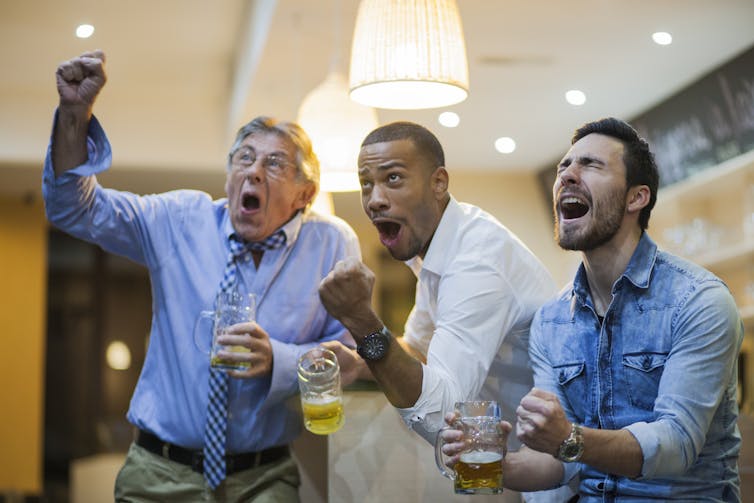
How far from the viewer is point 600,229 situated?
207cm

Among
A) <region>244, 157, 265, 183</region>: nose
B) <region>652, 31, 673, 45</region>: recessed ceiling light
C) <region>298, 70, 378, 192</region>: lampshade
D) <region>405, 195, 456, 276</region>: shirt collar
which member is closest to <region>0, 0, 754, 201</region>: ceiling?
<region>652, 31, 673, 45</region>: recessed ceiling light

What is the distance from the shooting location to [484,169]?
8.08 meters

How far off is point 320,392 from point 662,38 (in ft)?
12.0

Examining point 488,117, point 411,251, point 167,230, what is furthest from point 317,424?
point 488,117

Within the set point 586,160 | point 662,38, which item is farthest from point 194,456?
point 662,38

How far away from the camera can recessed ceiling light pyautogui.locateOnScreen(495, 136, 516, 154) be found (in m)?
7.10

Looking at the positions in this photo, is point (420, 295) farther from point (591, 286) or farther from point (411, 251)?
point (591, 286)

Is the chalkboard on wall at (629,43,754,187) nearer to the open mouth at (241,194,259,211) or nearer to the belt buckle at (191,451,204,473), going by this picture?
the open mouth at (241,194,259,211)

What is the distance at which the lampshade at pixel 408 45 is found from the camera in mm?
3180

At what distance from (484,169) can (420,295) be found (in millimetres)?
5596

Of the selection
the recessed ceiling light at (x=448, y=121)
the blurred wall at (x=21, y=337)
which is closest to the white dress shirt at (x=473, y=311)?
the recessed ceiling light at (x=448, y=121)

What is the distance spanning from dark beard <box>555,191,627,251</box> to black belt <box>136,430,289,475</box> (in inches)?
35.2

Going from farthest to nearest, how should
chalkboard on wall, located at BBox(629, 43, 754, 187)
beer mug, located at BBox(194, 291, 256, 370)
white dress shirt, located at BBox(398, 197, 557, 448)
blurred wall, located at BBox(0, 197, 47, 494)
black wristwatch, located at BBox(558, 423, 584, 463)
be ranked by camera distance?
blurred wall, located at BBox(0, 197, 47, 494) → chalkboard on wall, located at BBox(629, 43, 754, 187) → beer mug, located at BBox(194, 291, 256, 370) → white dress shirt, located at BBox(398, 197, 557, 448) → black wristwatch, located at BBox(558, 423, 584, 463)

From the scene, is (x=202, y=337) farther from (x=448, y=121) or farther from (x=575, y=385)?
(x=448, y=121)
